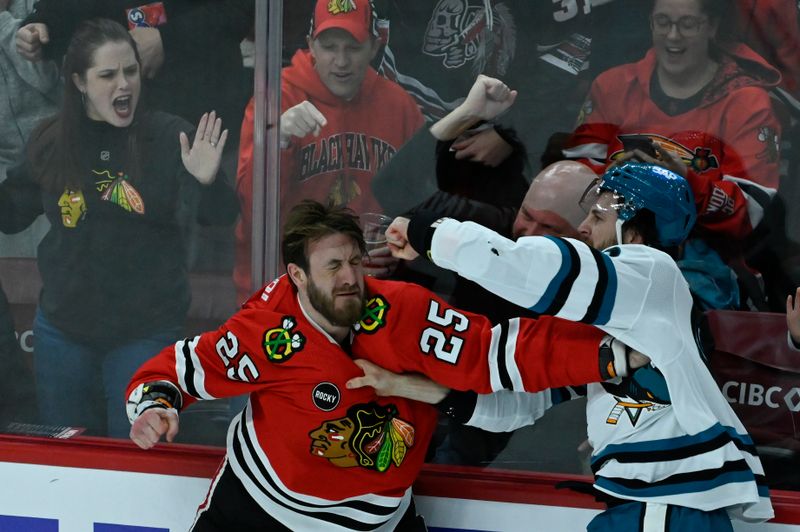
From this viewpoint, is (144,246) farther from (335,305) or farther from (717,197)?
(717,197)

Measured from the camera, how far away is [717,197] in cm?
200

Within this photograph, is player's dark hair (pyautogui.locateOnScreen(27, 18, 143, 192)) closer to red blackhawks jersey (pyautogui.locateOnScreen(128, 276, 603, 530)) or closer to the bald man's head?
red blackhawks jersey (pyautogui.locateOnScreen(128, 276, 603, 530))

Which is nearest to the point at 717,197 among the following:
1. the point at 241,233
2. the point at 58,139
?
the point at 241,233

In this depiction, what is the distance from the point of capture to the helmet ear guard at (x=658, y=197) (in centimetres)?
173

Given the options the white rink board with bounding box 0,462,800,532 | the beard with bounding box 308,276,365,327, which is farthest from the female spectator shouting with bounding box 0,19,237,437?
the beard with bounding box 308,276,365,327

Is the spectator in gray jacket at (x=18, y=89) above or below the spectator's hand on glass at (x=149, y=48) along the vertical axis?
below

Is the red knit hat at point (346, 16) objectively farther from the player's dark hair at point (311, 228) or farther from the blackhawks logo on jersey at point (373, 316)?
the blackhawks logo on jersey at point (373, 316)

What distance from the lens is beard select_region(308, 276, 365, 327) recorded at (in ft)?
6.28

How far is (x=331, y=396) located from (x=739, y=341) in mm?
795

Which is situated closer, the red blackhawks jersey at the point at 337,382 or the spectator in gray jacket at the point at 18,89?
the red blackhawks jersey at the point at 337,382

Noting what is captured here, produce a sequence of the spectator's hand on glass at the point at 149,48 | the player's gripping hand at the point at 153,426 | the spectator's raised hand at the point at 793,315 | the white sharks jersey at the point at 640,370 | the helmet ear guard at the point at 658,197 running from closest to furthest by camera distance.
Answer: the white sharks jersey at the point at 640,370 → the helmet ear guard at the point at 658,197 → the player's gripping hand at the point at 153,426 → the spectator's raised hand at the point at 793,315 → the spectator's hand on glass at the point at 149,48

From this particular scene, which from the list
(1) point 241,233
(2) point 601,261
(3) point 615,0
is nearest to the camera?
(2) point 601,261

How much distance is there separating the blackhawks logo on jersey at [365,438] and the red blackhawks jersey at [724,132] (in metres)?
0.69

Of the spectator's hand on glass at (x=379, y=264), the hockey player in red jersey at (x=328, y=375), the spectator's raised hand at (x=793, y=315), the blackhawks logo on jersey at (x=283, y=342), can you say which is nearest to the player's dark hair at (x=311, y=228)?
the hockey player in red jersey at (x=328, y=375)
